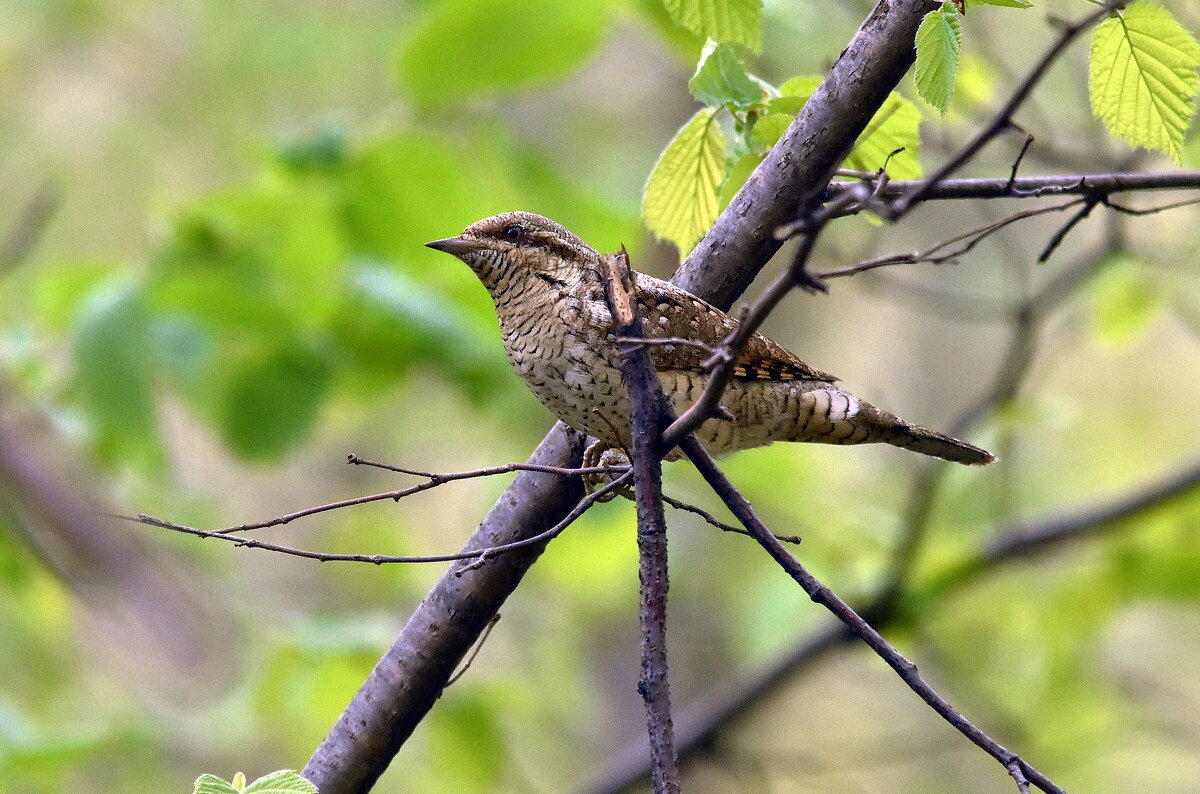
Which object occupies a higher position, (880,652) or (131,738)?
(131,738)

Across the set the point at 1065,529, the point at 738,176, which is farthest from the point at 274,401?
the point at 1065,529

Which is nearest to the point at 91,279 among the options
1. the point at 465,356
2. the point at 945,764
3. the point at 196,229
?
the point at 196,229

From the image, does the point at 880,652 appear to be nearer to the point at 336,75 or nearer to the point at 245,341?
the point at 245,341

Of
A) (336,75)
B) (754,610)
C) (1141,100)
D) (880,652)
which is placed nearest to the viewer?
(880,652)

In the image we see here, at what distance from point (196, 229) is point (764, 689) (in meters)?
3.09

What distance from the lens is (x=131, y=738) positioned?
3881 mm

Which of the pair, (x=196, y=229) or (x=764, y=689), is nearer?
(x=196, y=229)

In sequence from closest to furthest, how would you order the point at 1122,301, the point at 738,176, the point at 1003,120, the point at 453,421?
the point at 1003,120 → the point at 738,176 → the point at 1122,301 → the point at 453,421

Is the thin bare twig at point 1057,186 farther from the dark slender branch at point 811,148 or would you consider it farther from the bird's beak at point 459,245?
the bird's beak at point 459,245

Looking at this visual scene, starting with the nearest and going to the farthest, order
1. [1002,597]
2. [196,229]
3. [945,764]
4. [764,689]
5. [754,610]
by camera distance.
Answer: [196,229] → [764,689] → [754,610] → [1002,597] → [945,764]

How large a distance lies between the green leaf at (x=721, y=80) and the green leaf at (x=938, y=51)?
1.45ft

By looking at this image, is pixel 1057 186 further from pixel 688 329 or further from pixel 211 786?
pixel 211 786

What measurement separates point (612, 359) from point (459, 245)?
0.53m

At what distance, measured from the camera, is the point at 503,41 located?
348 centimetres
